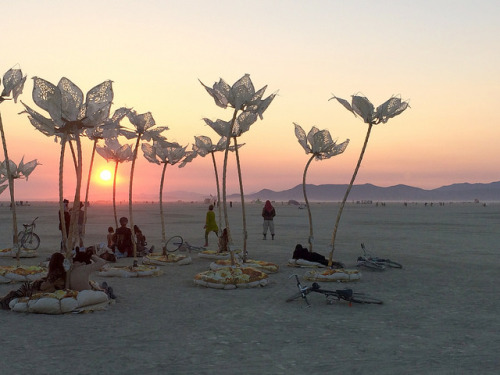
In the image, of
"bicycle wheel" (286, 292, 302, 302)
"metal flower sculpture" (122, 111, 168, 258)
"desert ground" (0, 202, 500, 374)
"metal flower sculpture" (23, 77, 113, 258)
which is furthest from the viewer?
"metal flower sculpture" (122, 111, 168, 258)

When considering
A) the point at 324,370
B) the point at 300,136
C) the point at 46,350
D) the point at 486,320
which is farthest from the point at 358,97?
the point at 46,350

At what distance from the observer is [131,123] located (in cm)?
1480

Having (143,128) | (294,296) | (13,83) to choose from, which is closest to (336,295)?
(294,296)

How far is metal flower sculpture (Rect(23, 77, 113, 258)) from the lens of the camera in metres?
9.53

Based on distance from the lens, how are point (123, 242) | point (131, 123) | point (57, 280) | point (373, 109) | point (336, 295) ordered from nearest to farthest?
point (57, 280)
point (336, 295)
point (373, 109)
point (131, 123)
point (123, 242)

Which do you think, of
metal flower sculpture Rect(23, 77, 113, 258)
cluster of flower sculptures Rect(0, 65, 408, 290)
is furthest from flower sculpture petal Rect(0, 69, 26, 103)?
metal flower sculpture Rect(23, 77, 113, 258)

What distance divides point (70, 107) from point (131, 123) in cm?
503

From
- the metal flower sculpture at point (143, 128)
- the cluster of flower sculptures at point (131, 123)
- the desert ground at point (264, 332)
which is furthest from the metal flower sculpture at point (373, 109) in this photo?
the metal flower sculpture at point (143, 128)

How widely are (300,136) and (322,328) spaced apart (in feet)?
28.6

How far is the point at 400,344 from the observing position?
7.36m

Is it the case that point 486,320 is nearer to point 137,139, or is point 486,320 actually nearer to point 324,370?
point 324,370

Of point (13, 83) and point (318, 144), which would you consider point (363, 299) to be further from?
point (13, 83)

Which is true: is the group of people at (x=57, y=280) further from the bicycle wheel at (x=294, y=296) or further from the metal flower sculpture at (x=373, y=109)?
the metal flower sculpture at (x=373, y=109)

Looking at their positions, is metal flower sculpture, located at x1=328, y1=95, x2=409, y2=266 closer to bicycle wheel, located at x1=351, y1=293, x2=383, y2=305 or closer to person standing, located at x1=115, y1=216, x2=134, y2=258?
bicycle wheel, located at x1=351, y1=293, x2=383, y2=305
